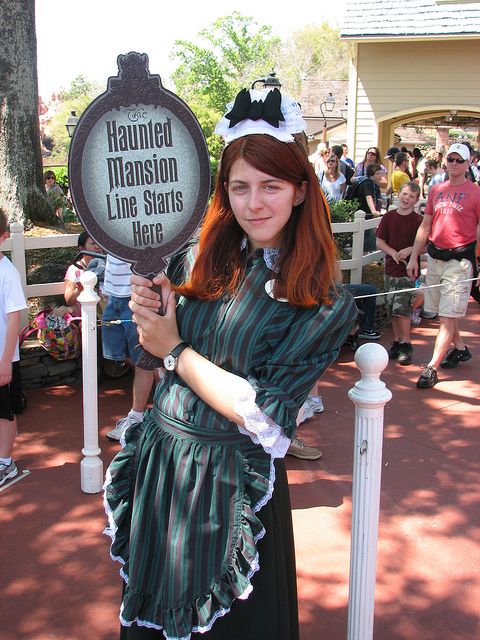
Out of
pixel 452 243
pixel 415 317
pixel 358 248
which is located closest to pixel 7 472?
pixel 452 243

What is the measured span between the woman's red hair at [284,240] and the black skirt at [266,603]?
0.54 m

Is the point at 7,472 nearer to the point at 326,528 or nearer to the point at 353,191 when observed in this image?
the point at 326,528

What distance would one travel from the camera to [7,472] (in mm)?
4320

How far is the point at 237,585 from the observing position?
183 centimetres

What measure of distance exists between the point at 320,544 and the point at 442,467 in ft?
4.32

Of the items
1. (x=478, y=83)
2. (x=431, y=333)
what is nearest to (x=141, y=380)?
(x=431, y=333)

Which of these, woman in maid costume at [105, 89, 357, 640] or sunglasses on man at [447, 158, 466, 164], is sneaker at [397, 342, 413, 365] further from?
woman in maid costume at [105, 89, 357, 640]

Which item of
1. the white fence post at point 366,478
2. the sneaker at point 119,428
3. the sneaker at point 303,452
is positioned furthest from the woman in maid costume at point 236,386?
the sneaker at point 119,428

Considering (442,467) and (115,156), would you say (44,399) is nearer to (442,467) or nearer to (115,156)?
(442,467)

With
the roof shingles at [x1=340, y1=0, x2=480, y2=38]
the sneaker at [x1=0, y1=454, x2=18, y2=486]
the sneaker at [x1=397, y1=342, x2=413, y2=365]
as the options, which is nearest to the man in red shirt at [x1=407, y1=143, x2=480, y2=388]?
the sneaker at [x1=397, y1=342, x2=413, y2=365]

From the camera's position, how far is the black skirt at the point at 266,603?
189 centimetres

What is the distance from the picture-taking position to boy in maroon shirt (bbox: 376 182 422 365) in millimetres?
6859

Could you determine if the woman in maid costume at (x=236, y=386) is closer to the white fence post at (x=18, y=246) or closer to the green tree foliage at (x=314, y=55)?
the white fence post at (x=18, y=246)

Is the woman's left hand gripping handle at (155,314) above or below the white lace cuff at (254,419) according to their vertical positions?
above
